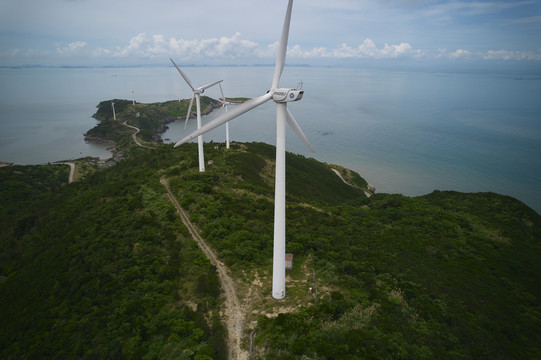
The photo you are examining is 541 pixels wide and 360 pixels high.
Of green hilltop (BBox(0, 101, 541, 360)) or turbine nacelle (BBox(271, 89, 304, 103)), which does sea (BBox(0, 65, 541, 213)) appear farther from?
turbine nacelle (BBox(271, 89, 304, 103))

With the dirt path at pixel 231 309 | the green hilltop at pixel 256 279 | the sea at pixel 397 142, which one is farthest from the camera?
the sea at pixel 397 142

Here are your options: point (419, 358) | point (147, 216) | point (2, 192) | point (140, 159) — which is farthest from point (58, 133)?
point (419, 358)

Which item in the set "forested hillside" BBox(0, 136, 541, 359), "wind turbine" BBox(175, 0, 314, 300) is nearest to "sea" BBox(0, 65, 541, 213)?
"forested hillside" BBox(0, 136, 541, 359)

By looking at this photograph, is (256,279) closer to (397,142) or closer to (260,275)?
(260,275)

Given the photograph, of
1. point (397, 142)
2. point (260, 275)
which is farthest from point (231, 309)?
point (397, 142)

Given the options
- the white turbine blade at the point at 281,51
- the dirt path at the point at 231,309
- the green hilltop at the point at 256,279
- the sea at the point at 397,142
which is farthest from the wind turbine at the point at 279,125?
the sea at the point at 397,142

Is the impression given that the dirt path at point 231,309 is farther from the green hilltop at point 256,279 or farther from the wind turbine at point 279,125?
the wind turbine at point 279,125
